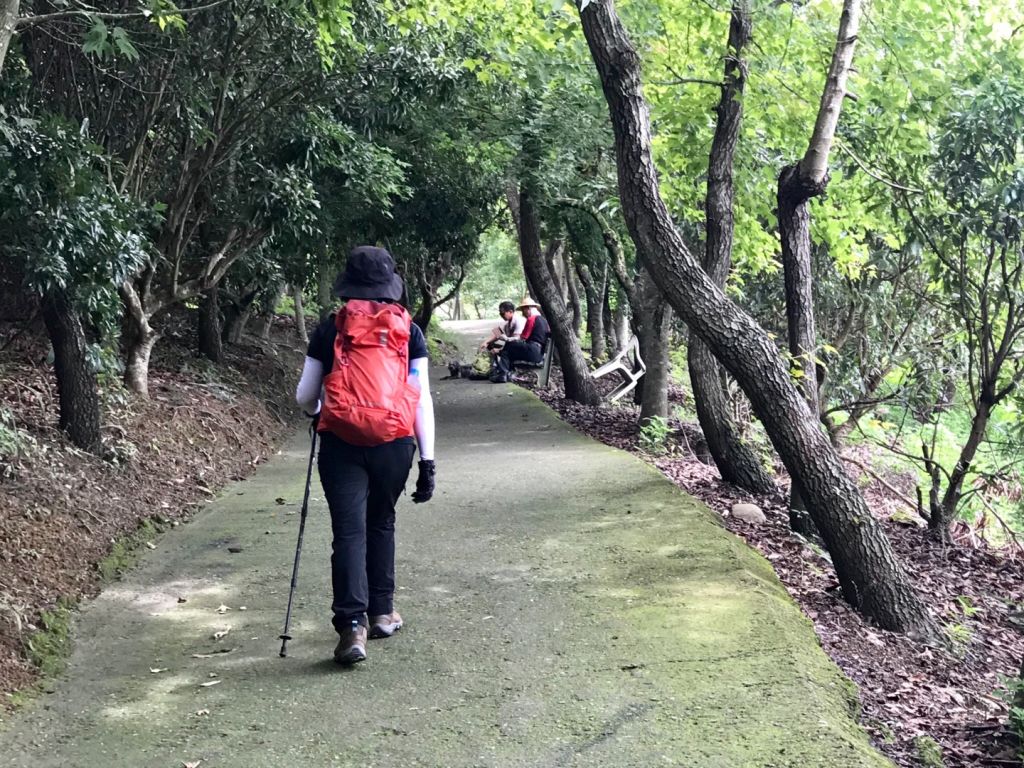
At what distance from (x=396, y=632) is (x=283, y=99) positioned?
7.94 meters

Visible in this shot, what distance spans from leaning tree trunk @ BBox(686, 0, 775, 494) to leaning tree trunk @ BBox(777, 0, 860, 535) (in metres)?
0.99

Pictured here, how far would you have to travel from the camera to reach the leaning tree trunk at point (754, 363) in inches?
272

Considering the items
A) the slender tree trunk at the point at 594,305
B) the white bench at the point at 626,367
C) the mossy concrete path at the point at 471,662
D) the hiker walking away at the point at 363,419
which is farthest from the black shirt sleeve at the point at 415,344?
the slender tree trunk at the point at 594,305

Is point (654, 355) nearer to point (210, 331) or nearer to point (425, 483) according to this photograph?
point (210, 331)

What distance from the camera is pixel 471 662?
512 cm

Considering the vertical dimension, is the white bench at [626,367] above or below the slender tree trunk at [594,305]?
below

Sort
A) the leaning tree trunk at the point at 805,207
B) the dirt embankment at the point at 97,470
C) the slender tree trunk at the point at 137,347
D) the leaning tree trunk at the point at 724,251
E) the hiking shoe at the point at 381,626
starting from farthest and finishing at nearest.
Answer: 1. the slender tree trunk at the point at 137,347
2. the leaning tree trunk at the point at 724,251
3. the leaning tree trunk at the point at 805,207
4. the dirt embankment at the point at 97,470
5. the hiking shoe at the point at 381,626

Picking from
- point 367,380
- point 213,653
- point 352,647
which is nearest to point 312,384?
point 367,380

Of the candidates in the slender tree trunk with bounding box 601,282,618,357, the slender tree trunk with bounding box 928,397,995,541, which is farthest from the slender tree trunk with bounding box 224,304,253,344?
the slender tree trunk with bounding box 928,397,995,541

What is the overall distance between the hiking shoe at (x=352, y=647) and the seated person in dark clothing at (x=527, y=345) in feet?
46.4

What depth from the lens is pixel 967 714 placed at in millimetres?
5449

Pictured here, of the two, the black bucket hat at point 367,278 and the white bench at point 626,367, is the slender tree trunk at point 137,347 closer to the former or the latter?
the black bucket hat at point 367,278

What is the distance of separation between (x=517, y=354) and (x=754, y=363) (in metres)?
12.8

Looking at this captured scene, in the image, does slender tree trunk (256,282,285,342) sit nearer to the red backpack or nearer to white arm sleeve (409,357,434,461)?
white arm sleeve (409,357,434,461)
